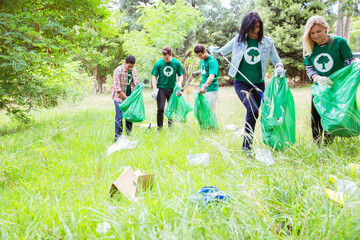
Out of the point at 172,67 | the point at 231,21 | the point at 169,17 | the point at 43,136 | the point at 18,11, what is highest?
the point at 231,21

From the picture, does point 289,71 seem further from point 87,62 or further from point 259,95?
point 87,62

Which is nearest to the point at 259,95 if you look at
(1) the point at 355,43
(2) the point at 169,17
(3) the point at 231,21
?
(2) the point at 169,17

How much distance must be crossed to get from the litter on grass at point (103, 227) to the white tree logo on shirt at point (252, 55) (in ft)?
8.07

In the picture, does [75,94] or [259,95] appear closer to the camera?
[259,95]

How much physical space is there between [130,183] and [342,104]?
2.14 m

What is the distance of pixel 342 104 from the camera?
7.29 ft

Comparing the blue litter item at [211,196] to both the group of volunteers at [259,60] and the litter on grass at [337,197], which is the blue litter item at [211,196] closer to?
the litter on grass at [337,197]

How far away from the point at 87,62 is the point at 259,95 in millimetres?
19840

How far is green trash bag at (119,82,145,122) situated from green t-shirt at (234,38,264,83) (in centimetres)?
167

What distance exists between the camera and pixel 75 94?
33.6ft

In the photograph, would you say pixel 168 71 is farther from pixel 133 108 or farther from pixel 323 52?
pixel 323 52

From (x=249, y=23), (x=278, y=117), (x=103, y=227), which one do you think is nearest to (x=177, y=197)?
(x=103, y=227)

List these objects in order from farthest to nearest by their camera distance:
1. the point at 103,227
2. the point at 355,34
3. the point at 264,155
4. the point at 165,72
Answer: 1. the point at 355,34
2. the point at 165,72
3. the point at 264,155
4. the point at 103,227

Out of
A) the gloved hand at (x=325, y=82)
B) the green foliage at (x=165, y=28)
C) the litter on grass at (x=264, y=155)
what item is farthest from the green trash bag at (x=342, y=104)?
the green foliage at (x=165, y=28)
